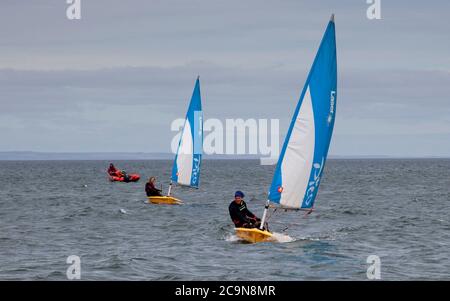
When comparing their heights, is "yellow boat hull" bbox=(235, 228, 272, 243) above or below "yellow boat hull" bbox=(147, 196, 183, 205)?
above

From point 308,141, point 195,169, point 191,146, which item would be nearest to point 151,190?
point 195,169

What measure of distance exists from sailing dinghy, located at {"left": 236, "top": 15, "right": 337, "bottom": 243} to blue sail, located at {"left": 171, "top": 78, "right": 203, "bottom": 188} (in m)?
21.2

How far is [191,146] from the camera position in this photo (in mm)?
46594

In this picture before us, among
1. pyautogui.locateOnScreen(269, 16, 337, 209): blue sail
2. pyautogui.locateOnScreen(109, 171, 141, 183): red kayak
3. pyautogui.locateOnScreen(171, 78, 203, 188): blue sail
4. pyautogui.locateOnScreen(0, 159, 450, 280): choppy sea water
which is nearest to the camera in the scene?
pyautogui.locateOnScreen(0, 159, 450, 280): choppy sea water

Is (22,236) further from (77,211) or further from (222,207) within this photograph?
(222,207)

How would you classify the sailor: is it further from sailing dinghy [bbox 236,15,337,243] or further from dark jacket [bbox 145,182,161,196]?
dark jacket [bbox 145,182,161,196]

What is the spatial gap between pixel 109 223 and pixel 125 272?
14930 millimetres

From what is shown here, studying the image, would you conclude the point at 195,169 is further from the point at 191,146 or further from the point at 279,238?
the point at 279,238

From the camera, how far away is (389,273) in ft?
67.3

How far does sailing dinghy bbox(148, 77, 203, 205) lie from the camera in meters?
45.6

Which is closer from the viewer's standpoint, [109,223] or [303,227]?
[303,227]

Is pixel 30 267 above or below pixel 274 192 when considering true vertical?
below

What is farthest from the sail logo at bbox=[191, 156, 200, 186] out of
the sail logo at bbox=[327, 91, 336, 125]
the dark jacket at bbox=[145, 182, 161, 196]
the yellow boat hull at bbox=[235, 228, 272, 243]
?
the sail logo at bbox=[327, 91, 336, 125]

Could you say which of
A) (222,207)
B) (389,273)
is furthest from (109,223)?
(389,273)
